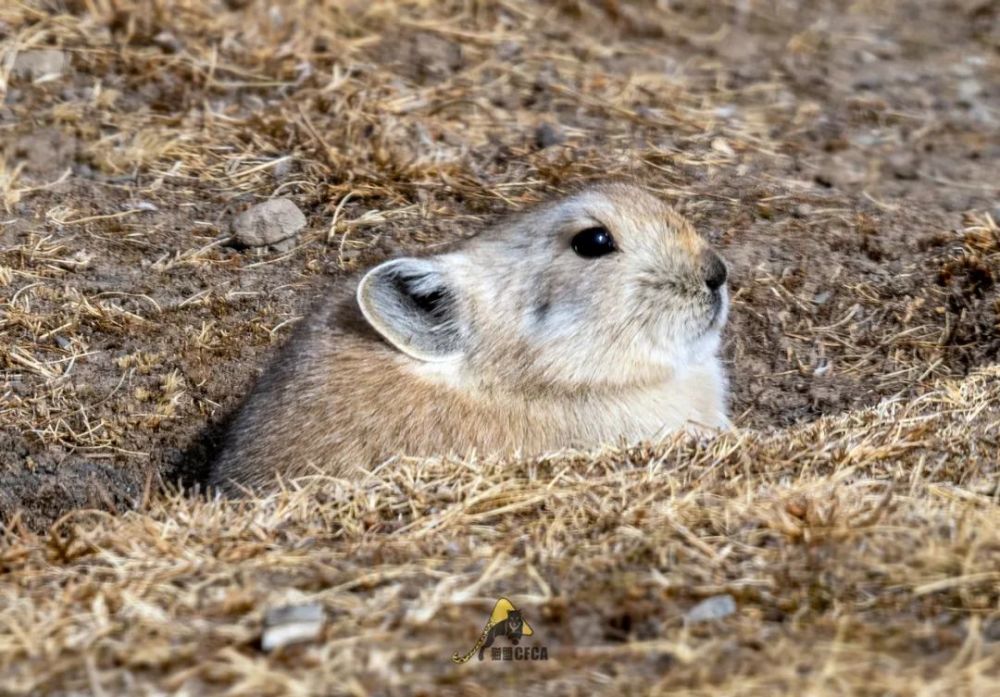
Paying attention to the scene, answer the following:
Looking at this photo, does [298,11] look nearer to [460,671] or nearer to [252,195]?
[252,195]

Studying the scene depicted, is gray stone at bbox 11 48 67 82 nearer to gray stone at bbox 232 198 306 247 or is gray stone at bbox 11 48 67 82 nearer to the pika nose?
gray stone at bbox 232 198 306 247

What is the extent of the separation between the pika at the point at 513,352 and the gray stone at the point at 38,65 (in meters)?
3.63

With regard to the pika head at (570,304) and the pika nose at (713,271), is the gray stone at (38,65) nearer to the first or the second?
the pika head at (570,304)

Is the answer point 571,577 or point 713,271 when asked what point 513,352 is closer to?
point 713,271

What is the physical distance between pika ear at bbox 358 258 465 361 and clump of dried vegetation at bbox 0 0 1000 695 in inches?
35.6

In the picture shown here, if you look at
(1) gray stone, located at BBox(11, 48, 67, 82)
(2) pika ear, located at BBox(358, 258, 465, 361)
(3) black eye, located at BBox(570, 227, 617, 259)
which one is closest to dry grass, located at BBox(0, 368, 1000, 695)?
(2) pika ear, located at BBox(358, 258, 465, 361)

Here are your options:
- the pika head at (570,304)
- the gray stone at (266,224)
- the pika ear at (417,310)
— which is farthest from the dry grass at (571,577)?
the gray stone at (266,224)

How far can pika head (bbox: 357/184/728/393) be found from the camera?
6.22 meters

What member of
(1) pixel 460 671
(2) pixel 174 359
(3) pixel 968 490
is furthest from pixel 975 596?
(2) pixel 174 359

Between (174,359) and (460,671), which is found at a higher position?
(460,671)

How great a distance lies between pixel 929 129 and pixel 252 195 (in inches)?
195

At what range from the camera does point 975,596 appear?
409cm

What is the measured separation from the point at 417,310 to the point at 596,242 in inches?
36.6
